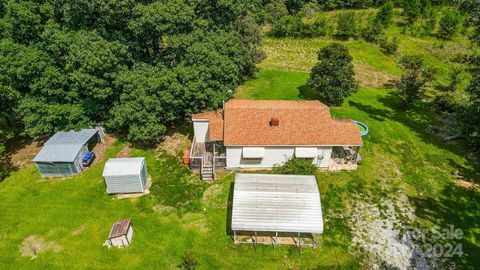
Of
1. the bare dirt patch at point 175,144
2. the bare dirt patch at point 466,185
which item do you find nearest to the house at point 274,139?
the bare dirt patch at point 175,144

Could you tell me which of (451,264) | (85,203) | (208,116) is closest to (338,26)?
(208,116)

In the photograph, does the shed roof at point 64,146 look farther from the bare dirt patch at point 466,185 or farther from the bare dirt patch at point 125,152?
the bare dirt patch at point 466,185

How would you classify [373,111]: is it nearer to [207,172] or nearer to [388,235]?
[388,235]

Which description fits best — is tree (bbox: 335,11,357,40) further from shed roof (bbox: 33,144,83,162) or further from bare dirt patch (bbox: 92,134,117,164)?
shed roof (bbox: 33,144,83,162)

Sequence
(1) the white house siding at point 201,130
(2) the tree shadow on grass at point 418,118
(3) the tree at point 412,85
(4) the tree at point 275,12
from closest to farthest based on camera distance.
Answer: (1) the white house siding at point 201,130, (2) the tree shadow on grass at point 418,118, (3) the tree at point 412,85, (4) the tree at point 275,12

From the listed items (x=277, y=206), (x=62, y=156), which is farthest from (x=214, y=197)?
(x=62, y=156)

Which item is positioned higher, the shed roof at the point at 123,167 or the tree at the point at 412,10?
the tree at the point at 412,10
